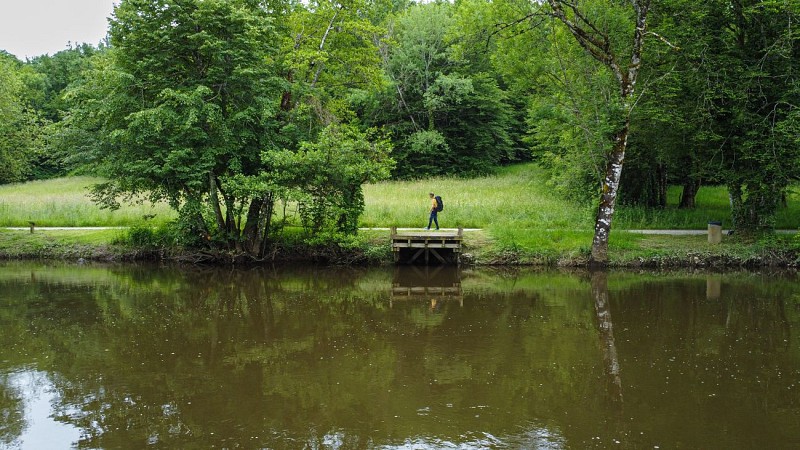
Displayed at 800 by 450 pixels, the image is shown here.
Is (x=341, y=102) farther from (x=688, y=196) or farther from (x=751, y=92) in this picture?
(x=688, y=196)

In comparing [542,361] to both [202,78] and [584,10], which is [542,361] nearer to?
[584,10]

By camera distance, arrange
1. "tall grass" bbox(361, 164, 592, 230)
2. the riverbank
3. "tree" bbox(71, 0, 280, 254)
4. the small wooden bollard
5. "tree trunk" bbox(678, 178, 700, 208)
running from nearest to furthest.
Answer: "tree" bbox(71, 0, 280, 254) → the riverbank → the small wooden bollard → "tall grass" bbox(361, 164, 592, 230) → "tree trunk" bbox(678, 178, 700, 208)

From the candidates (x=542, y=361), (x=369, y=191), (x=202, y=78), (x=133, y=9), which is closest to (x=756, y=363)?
(x=542, y=361)

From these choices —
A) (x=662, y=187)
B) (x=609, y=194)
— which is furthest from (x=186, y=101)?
(x=662, y=187)

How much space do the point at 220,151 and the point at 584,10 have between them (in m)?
13.3

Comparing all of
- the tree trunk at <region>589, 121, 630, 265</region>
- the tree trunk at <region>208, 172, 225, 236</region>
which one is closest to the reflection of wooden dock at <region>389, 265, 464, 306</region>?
the tree trunk at <region>589, 121, 630, 265</region>

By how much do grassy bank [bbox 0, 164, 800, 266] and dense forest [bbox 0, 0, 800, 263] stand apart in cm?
112

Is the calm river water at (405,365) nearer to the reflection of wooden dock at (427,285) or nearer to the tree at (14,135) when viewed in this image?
the reflection of wooden dock at (427,285)

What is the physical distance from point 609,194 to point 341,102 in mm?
11153

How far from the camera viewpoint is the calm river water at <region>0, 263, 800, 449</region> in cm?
883

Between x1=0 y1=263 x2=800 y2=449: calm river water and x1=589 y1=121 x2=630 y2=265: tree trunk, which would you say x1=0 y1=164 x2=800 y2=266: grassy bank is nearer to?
x1=589 y1=121 x2=630 y2=265: tree trunk

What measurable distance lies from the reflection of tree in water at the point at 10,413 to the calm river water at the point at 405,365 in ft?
0.12

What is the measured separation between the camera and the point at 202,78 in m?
22.1

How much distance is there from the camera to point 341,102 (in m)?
26.0
